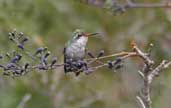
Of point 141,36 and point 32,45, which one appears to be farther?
point 141,36

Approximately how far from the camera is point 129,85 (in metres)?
8.62

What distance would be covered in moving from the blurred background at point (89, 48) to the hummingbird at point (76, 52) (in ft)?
10.3

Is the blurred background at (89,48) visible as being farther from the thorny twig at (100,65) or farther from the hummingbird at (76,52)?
the thorny twig at (100,65)

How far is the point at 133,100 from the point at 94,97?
2.35ft

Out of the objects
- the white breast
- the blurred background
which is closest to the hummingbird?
the white breast

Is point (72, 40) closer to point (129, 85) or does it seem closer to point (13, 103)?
point (13, 103)

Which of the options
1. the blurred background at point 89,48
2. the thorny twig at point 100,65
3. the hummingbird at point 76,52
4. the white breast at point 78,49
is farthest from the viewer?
the blurred background at point 89,48

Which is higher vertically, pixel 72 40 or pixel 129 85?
pixel 72 40

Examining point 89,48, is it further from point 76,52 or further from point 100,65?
point 100,65

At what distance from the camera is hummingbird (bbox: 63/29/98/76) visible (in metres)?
4.08

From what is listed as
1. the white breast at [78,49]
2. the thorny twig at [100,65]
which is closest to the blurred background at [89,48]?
the white breast at [78,49]

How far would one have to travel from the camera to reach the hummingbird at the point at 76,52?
4082 mm

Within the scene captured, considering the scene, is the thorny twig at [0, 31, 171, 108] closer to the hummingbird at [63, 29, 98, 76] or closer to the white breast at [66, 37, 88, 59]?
the hummingbird at [63, 29, 98, 76]

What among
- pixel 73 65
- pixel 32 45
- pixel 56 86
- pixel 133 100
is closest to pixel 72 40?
pixel 73 65
